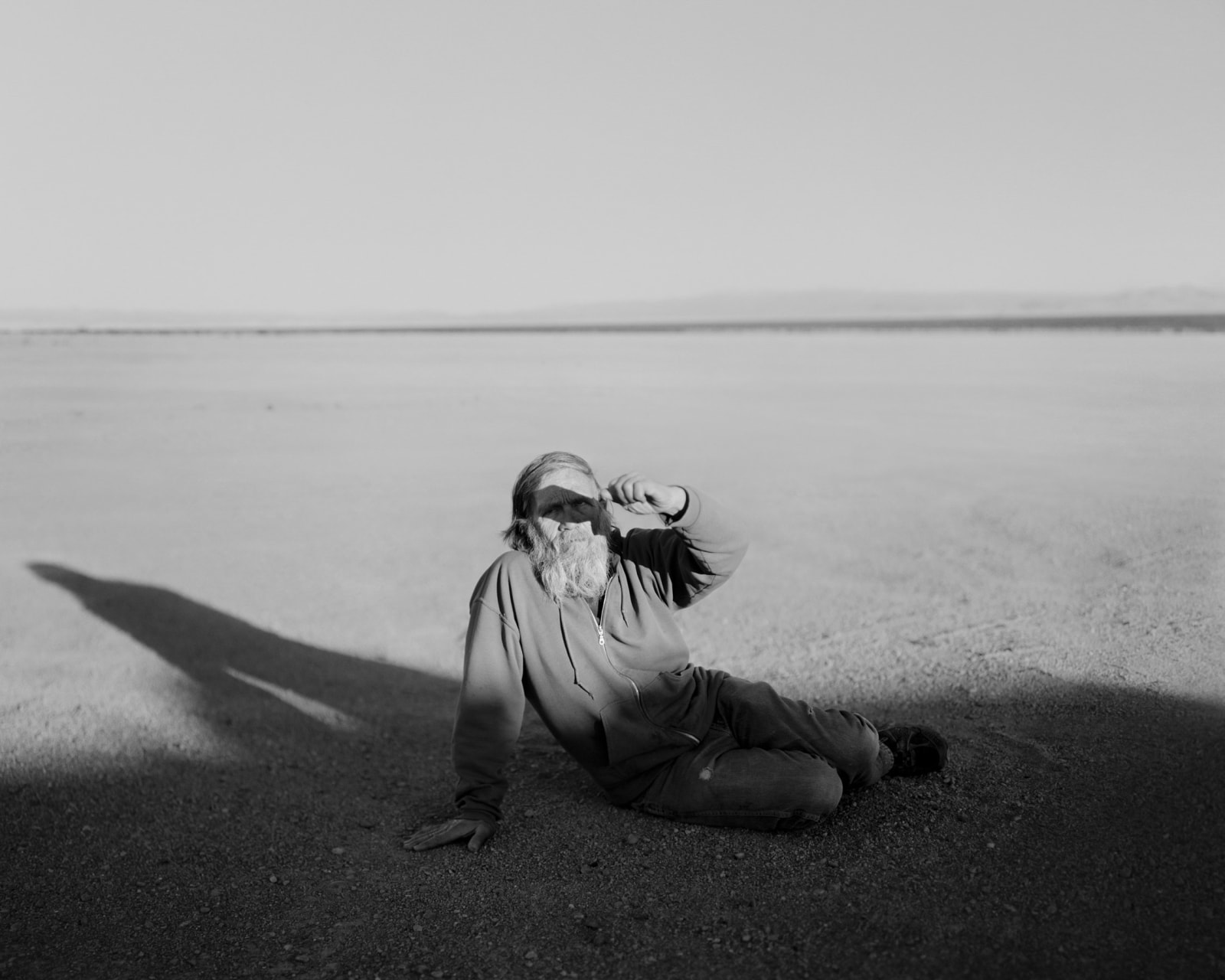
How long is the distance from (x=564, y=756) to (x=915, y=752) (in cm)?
148

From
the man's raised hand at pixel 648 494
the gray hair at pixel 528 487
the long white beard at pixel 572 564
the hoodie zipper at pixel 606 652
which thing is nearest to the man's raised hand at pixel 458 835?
the hoodie zipper at pixel 606 652

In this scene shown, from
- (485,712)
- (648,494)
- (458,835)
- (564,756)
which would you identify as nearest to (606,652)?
(485,712)

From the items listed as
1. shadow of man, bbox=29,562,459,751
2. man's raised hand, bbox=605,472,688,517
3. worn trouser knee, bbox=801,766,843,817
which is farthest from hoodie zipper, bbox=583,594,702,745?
shadow of man, bbox=29,562,459,751

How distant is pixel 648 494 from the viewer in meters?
3.50

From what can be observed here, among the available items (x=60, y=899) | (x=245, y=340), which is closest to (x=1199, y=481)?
(x=60, y=899)

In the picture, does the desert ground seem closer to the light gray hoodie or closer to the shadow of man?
the shadow of man

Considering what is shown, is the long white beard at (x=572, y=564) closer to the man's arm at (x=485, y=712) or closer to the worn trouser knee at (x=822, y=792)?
the man's arm at (x=485, y=712)

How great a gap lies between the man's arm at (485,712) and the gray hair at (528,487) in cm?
17

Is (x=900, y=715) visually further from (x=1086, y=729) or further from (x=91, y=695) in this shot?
(x=91, y=695)

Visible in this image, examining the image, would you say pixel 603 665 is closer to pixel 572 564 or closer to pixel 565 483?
pixel 572 564

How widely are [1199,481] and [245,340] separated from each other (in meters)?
60.2

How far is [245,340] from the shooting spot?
210ft

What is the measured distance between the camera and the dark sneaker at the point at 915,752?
3957mm

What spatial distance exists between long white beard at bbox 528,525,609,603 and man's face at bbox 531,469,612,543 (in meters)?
0.02
